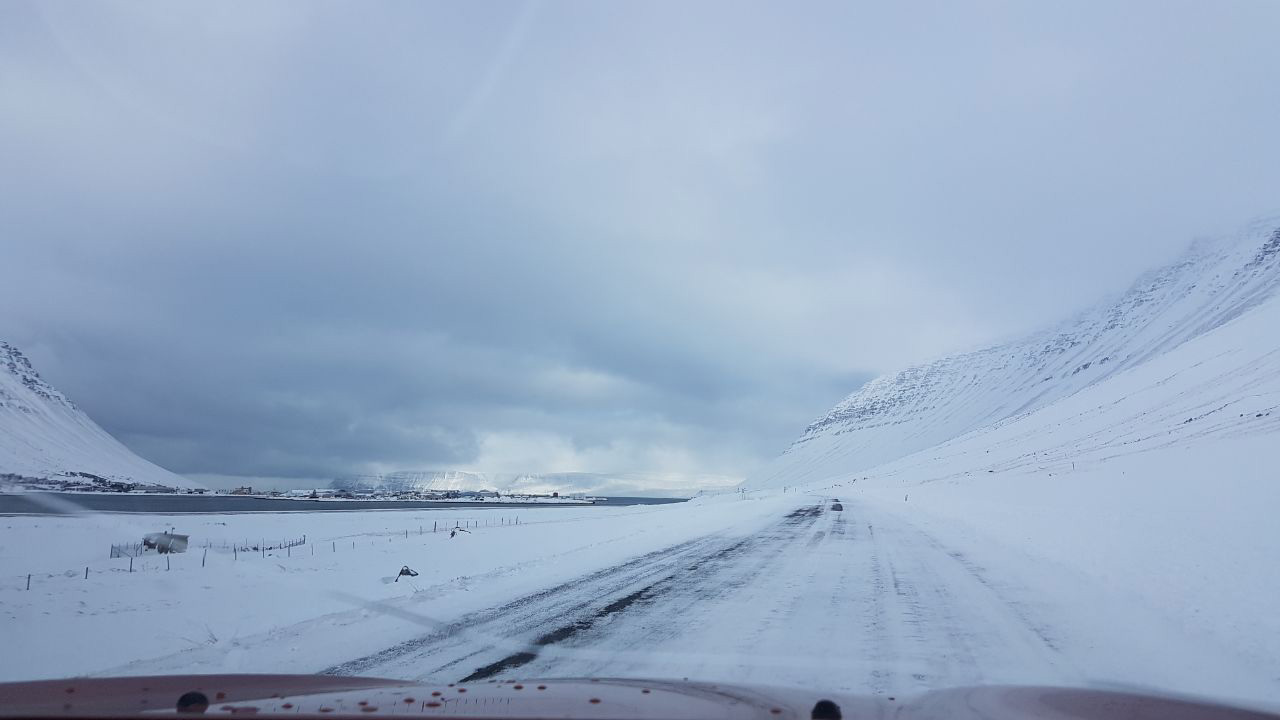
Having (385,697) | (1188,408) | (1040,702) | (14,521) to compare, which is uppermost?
(1188,408)

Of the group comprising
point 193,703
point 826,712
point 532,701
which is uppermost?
point 193,703

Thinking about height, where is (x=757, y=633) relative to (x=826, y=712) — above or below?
below

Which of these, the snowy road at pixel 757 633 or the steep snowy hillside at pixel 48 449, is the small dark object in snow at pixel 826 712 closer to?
the snowy road at pixel 757 633

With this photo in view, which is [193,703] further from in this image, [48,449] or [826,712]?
[48,449]

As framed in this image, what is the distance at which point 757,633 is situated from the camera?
10125 millimetres

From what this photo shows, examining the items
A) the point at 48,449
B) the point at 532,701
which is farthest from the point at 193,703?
the point at 48,449

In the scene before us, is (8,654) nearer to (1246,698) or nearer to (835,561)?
(1246,698)

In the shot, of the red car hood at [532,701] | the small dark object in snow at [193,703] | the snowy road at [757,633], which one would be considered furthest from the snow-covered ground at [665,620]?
the small dark object in snow at [193,703]

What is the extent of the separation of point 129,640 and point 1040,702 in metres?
11.1

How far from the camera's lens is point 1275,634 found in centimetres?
953

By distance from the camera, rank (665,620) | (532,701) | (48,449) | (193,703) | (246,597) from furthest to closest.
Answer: (48,449) < (246,597) < (665,620) < (532,701) < (193,703)

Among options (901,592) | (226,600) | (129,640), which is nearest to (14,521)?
(226,600)

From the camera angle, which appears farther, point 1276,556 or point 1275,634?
point 1276,556

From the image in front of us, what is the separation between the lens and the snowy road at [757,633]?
800 cm
